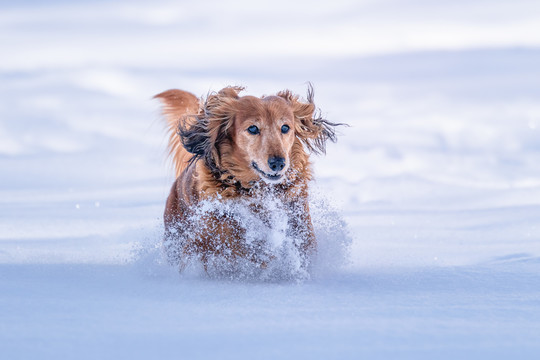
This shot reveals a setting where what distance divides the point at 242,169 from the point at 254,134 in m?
0.24

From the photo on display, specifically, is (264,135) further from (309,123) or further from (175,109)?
(175,109)

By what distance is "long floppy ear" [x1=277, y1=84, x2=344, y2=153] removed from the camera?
5070 mm

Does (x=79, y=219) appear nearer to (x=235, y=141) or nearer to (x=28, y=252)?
(x=28, y=252)

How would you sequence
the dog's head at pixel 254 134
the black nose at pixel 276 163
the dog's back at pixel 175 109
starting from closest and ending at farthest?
the black nose at pixel 276 163
the dog's head at pixel 254 134
the dog's back at pixel 175 109

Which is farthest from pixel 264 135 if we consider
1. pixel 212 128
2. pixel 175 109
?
pixel 175 109

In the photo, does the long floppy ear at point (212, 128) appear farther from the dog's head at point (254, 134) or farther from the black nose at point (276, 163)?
the black nose at point (276, 163)

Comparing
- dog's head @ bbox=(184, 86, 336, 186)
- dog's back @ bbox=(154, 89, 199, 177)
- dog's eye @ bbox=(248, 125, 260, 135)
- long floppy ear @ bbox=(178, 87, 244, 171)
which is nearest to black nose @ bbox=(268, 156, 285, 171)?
dog's head @ bbox=(184, 86, 336, 186)

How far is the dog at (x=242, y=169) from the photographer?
4395mm

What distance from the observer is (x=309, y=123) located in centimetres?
516

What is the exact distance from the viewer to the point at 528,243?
5.38 m

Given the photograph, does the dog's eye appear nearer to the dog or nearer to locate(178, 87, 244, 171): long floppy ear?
the dog

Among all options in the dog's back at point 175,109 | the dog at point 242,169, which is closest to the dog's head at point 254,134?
the dog at point 242,169

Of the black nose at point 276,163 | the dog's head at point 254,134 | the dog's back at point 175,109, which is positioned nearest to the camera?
the black nose at point 276,163

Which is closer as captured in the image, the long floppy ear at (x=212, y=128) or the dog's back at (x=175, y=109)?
the long floppy ear at (x=212, y=128)
